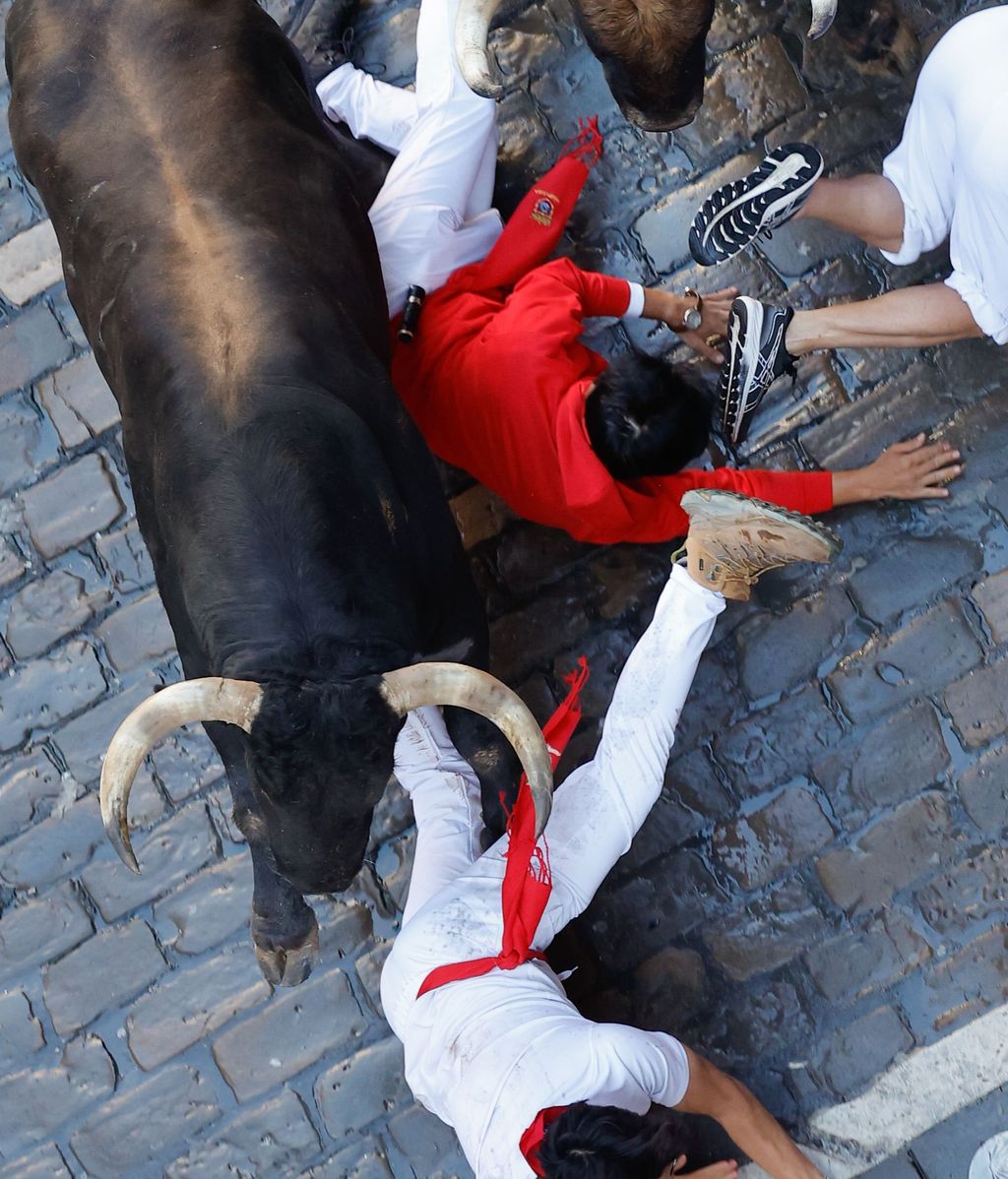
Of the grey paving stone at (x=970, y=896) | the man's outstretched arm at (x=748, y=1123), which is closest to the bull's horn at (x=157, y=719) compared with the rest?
the man's outstretched arm at (x=748, y=1123)

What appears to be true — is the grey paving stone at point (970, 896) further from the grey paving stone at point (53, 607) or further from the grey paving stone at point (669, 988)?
the grey paving stone at point (53, 607)

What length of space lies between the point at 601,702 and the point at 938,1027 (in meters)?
→ 1.65

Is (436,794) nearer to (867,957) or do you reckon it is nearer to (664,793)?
(664,793)

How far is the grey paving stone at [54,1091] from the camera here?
4.81 meters

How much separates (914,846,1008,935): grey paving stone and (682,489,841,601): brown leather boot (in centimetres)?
133

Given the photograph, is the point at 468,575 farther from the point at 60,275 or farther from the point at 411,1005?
the point at 60,275

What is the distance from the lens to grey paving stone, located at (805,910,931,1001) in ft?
14.6

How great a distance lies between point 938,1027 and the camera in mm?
4406

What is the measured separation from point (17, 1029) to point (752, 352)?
3801 mm

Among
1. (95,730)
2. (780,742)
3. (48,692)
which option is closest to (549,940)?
(780,742)

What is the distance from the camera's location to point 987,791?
4480 millimetres

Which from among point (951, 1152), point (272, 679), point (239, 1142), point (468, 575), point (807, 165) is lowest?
point (951, 1152)

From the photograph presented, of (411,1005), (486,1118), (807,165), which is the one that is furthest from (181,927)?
(807,165)

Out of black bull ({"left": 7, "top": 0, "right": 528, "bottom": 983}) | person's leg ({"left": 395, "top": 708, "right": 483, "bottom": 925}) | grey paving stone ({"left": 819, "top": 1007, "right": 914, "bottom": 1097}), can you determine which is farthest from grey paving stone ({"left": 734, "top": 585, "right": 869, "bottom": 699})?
grey paving stone ({"left": 819, "top": 1007, "right": 914, "bottom": 1097})
